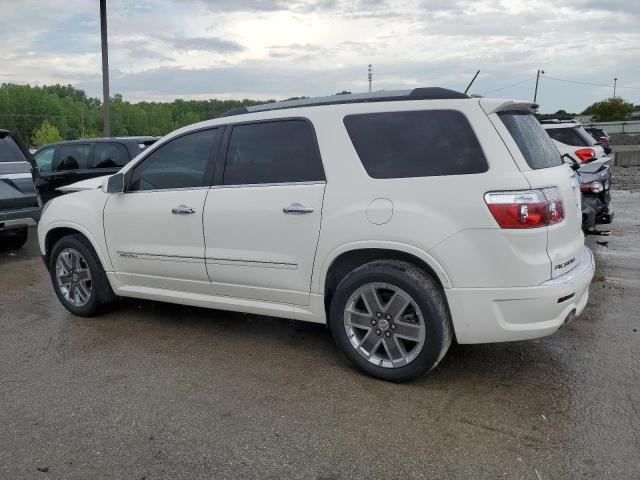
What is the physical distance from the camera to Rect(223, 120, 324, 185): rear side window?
4.01m

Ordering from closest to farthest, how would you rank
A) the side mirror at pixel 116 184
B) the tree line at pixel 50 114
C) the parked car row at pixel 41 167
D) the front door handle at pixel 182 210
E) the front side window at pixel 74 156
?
the front door handle at pixel 182 210, the side mirror at pixel 116 184, the parked car row at pixel 41 167, the front side window at pixel 74 156, the tree line at pixel 50 114

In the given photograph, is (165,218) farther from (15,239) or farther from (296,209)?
(15,239)

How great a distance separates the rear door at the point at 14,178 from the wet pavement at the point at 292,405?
335 centimetres

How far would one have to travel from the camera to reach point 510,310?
11.2 feet

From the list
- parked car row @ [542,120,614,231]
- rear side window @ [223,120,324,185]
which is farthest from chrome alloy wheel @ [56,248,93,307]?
parked car row @ [542,120,614,231]

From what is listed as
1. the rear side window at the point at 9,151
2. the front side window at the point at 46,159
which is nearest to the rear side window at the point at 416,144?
the rear side window at the point at 9,151

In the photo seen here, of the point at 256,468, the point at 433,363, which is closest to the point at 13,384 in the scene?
the point at 256,468

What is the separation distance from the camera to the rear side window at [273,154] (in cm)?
401

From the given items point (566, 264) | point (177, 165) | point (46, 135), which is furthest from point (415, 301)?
point (46, 135)

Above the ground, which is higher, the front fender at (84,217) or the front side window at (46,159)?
the front side window at (46,159)

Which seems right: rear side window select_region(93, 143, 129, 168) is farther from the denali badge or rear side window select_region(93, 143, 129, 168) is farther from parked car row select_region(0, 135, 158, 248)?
the denali badge

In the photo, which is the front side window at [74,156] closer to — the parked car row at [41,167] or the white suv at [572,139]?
the parked car row at [41,167]

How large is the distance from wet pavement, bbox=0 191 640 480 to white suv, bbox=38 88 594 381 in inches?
14.7

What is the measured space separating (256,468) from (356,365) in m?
1.20
